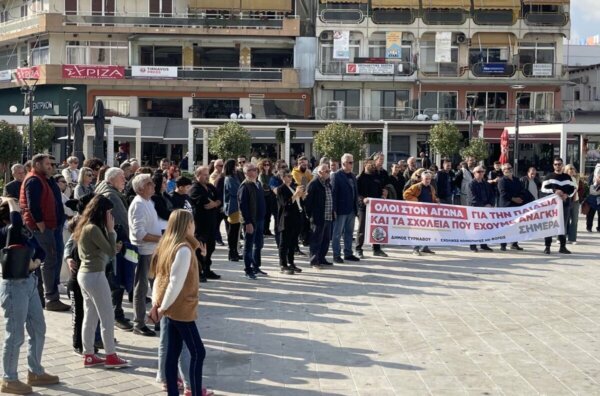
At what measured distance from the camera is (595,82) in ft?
205

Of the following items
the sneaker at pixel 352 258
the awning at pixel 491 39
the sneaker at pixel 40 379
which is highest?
the awning at pixel 491 39

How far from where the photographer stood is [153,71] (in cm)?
5197

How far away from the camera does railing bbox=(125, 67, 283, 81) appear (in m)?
52.5

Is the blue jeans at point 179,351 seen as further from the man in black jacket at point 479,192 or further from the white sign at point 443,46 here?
the white sign at point 443,46

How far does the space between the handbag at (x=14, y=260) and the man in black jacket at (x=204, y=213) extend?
5.49 metres

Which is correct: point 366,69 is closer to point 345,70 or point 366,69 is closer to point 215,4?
point 345,70

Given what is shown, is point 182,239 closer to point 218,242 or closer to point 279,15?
point 218,242

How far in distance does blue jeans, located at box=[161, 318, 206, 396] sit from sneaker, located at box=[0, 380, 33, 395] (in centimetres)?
141

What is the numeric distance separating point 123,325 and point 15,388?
2.54 meters

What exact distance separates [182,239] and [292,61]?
1896 inches

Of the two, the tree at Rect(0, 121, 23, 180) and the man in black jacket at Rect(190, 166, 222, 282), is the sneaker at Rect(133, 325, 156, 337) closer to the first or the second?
the man in black jacket at Rect(190, 166, 222, 282)

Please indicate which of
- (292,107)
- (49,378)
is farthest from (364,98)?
(49,378)

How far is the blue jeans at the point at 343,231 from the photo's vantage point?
15.2m

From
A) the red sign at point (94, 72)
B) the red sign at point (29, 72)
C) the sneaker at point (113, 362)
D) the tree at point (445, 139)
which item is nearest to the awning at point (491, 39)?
the tree at point (445, 139)
